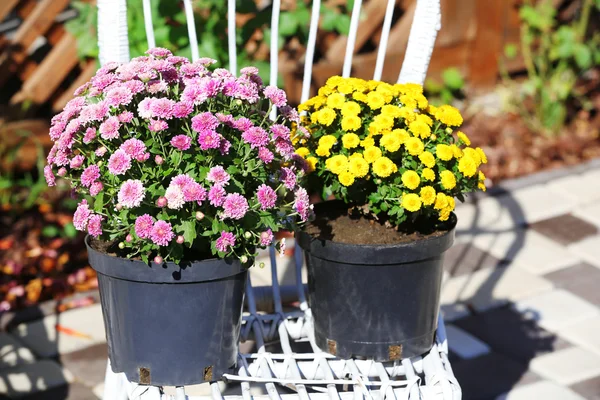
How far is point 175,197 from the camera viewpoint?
4.21 feet

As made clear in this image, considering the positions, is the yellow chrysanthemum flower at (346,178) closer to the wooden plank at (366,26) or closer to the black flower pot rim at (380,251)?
the black flower pot rim at (380,251)

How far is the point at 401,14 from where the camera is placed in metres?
3.85

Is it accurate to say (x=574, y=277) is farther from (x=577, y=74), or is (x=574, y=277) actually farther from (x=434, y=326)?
(x=577, y=74)

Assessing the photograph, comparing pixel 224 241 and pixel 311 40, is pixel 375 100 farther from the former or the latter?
pixel 224 241

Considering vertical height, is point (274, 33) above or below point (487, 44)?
above

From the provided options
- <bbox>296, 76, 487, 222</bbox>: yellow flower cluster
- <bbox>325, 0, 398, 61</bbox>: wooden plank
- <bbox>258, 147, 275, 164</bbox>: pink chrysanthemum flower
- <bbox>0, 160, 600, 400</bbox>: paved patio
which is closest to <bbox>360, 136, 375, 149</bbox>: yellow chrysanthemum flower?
<bbox>296, 76, 487, 222</bbox>: yellow flower cluster

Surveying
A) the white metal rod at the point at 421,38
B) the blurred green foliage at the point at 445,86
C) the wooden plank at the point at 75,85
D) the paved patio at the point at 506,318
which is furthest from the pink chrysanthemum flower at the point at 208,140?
the blurred green foliage at the point at 445,86

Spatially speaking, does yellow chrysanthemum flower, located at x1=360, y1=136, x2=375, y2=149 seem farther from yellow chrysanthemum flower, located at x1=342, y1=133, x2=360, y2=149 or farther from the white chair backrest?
the white chair backrest

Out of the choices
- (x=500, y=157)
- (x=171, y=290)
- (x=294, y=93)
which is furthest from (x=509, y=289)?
(x=171, y=290)

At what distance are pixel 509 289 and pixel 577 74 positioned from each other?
61.4 inches

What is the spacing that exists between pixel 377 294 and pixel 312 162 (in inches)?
10.1

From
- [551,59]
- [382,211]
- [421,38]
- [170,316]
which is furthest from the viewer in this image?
[551,59]

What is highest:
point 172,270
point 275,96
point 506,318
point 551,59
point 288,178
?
point 275,96

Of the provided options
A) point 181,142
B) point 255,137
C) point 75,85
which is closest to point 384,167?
point 255,137
